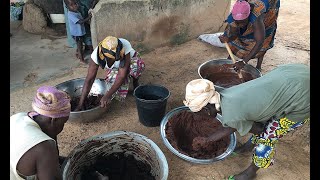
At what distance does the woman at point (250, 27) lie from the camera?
337 centimetres

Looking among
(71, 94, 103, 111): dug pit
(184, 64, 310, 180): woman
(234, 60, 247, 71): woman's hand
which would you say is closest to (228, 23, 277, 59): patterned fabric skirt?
(234, 60, 247, 71): woman's hand

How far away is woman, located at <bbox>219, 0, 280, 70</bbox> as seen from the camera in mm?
3371

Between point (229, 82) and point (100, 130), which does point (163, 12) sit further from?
point (100, 130)

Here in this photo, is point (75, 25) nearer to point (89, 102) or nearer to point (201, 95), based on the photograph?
point (89, 102)

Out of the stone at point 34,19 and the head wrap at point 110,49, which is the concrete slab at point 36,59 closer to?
the stone at point 34,19

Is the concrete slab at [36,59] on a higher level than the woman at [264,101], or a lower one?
lower

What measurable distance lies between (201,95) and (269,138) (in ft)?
2.41

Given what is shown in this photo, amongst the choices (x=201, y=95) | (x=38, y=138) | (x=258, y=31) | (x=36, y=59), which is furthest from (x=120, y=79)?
(x=36, y=59)

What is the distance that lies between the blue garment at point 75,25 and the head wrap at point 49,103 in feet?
9.00

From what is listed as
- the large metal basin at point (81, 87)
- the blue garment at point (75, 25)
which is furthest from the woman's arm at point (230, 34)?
the blue garment at point (75, 25)

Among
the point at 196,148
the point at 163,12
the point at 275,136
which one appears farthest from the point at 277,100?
the point at 163,12

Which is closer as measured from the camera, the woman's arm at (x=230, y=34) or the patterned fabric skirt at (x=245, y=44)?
the woman's arm at (x=230, y=34)

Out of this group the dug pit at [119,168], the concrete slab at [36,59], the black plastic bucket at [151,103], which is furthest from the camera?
the concrete slab at [36,59]
